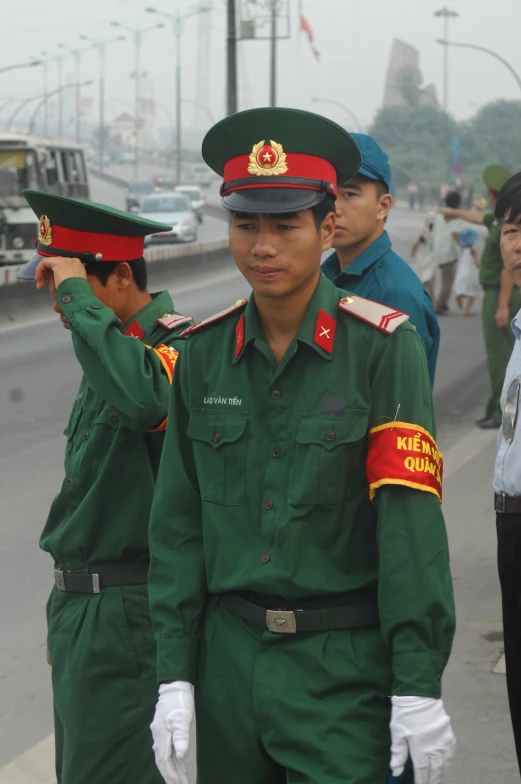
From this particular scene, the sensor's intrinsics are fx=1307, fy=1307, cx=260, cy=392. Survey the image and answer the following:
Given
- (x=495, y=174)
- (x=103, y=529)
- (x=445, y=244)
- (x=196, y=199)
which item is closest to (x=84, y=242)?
(x=103, y=529)

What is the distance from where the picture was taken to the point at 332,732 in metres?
2.50

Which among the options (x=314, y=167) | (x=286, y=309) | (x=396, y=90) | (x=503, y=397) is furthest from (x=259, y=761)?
(x=396, y=90)

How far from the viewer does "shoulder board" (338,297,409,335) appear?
2.60 m

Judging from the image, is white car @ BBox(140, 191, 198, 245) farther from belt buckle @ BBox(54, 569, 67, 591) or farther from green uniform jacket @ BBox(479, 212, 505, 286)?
belt buckle @ BBox(54, 569, 67, 591)

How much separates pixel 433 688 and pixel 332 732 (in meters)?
0.22

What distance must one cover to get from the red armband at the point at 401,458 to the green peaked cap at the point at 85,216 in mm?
1081

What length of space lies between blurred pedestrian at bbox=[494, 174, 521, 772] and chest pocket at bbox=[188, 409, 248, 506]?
1276mm

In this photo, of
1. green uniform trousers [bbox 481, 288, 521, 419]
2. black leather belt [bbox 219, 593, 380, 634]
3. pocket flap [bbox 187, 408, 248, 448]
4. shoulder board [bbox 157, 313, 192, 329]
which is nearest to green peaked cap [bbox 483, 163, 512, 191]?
green uniform trousers [bbox 481, 288, 521, 419]

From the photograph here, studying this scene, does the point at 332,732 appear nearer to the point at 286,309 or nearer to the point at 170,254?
the point at 286,309

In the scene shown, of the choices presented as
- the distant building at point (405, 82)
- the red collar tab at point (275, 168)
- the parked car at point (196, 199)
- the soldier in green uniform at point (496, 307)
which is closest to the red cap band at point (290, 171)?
the red collar tab at point (275, 168)

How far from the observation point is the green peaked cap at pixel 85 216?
3395 mm

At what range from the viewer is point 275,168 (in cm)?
262

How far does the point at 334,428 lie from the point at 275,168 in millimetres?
537

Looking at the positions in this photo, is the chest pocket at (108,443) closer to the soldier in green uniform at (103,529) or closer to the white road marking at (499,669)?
the soldier in green uniform at (103,529)
